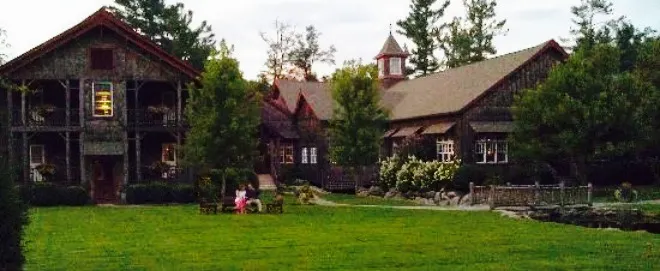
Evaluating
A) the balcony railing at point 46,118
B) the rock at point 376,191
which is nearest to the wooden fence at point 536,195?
the rock at point 376,191

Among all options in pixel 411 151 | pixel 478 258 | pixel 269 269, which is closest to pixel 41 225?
pixel 269 269

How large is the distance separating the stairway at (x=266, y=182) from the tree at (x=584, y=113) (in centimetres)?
1464

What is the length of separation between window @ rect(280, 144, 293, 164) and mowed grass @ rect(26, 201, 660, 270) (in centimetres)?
2463

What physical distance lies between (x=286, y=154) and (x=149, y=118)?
15.1 m

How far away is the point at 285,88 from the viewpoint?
57000mm

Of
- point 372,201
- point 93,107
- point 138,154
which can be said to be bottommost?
point 372,201

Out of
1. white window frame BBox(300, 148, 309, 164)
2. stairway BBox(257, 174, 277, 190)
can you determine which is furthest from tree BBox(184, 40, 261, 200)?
white window frame BBox(300, 148, 309, 164)

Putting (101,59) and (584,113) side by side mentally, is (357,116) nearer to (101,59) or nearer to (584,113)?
(584,113)

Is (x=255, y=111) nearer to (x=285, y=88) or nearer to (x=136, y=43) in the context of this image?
(x=136, y=43)

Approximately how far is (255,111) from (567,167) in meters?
18.7

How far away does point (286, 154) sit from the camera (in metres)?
50.8

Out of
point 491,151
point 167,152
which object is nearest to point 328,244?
point 167,152

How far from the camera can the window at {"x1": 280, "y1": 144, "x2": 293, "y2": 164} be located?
50.4 m

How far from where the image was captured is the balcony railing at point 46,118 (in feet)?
114
